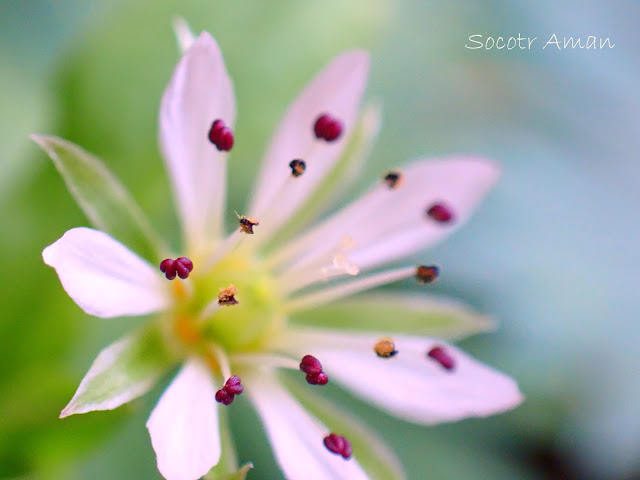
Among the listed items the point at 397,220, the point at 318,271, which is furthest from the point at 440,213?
the point at 318,271

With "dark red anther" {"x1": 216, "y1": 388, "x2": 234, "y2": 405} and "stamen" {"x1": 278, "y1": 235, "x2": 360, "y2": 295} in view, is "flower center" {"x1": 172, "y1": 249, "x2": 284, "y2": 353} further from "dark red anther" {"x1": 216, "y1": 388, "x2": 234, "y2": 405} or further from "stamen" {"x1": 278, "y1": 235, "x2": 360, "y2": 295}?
"dark red anther" {"x1": 216, "y1": 388, "x2": 234, "y2": 405}

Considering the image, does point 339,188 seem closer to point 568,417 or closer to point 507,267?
point 507,267

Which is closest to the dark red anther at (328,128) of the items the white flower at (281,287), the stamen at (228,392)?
the white flower at (281,287)

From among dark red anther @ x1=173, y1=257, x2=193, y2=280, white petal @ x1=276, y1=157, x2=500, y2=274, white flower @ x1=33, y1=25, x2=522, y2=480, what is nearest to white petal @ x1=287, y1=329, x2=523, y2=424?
white flower @ x1=33, y1=25, x2=522, y2=480

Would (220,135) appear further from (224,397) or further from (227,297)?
(224,397)

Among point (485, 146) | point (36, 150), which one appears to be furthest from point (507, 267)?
point (36, 150)

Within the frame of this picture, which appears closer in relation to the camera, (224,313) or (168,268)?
(168,268)
